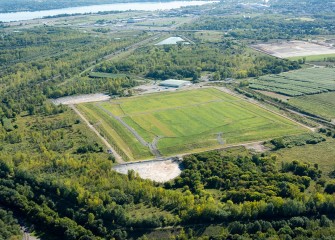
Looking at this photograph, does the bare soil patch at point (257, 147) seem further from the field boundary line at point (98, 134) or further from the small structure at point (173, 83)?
the small structure at point (173, 83)

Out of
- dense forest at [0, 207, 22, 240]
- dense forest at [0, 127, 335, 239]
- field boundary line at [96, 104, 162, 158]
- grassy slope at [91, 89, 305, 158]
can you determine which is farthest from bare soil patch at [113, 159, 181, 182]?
dense forest at [0, 207, 22, 240]

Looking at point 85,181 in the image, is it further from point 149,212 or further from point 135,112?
point 135,112

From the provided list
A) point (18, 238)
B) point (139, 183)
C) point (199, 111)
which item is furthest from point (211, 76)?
point (18, 238)

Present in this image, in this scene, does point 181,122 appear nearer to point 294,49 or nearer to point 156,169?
point 156,169

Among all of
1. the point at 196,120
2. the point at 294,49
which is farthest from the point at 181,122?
the point at 294,49

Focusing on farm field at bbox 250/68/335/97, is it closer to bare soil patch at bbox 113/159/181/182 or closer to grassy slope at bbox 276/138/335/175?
grassy slope at bbox 276/138/335/175

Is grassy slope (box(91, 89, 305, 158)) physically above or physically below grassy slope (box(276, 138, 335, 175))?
above
